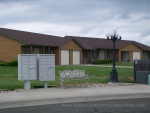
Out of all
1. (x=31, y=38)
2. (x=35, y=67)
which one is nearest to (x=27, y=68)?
(x=35, y=67)

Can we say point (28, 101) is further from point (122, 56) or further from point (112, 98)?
point (122, 56)

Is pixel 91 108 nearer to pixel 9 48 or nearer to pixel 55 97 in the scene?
pixel 55 97

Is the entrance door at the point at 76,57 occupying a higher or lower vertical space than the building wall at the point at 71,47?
lower

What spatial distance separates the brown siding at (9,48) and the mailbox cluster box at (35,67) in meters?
26.5

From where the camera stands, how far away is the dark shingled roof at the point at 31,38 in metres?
44.2

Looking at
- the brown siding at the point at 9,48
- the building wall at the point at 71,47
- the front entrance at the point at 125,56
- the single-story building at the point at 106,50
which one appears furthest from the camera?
the front entrance at the point at 125,56

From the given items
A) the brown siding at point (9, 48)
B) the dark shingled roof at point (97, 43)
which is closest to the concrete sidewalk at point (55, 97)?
the brown siding at point (9, 48)

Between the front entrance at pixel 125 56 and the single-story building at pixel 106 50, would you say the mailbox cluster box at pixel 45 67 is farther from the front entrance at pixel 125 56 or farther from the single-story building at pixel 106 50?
the front entrance at pixel 125 56

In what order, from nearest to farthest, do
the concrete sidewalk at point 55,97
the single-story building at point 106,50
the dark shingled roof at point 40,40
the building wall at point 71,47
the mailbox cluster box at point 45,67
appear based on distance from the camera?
the concrete sidewalk at point 55,97 → the mailbox cluster box at point 45,67 → the dark shingled roof at point 40,40 → the building wall at point 71,47 → the single-story building at point 106,50

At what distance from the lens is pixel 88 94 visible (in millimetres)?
15242

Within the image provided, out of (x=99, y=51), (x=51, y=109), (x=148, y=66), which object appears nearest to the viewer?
(x=51, y=109)

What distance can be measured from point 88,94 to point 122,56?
53652mm

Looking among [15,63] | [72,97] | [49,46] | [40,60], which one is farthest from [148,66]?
[49,46]

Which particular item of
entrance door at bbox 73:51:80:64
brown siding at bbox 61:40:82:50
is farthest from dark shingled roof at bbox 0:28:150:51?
entrance door at bbox 73:51:80:64
